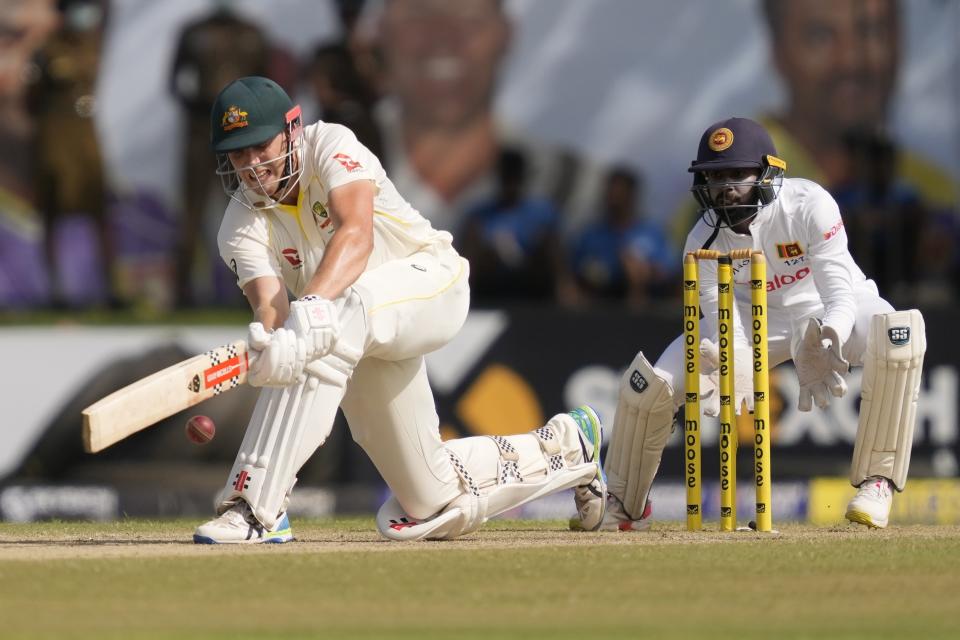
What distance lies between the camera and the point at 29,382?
8906mm

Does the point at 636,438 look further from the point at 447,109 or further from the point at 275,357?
the point at 447,109

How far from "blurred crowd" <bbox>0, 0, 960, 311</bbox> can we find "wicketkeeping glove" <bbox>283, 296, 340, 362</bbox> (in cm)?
469

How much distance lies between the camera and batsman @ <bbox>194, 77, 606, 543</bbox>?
484cm

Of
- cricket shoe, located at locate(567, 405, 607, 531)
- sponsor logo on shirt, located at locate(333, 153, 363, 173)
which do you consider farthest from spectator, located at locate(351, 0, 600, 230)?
sponsor logo on shirt, located at locate(333, 153, 363, 173)

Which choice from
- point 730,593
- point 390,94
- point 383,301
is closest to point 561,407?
point 390,94

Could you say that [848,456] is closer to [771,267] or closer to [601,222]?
[601,222]

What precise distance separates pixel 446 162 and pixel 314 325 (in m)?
5.04

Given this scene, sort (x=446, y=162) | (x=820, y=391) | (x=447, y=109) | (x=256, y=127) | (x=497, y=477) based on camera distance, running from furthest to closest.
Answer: (x=447, y=109) → (x=446, y=162) → (x=820, y=391) → (x=497, y=477) → (x=256, y=127)

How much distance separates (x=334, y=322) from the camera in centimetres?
474

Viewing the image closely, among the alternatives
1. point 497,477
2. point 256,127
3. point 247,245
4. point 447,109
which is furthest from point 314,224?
point 447,109

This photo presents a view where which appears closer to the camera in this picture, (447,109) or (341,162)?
(341,162)

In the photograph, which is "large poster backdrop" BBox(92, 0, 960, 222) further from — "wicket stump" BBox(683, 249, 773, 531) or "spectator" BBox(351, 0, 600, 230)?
"wicket stump" BBox(683, 249, 773, 531)

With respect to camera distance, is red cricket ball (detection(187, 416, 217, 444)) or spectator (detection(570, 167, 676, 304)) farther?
spectator (detection(570, 167, 676, 304))

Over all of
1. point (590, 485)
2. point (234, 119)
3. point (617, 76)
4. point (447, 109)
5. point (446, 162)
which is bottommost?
point (590, 485)
